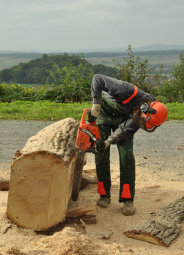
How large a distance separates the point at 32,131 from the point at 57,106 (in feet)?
7.51

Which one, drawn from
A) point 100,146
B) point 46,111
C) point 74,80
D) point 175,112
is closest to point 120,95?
point 100,146

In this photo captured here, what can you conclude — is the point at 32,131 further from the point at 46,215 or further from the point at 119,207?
the point at 46,215

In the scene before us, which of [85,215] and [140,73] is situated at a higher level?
[140,73]

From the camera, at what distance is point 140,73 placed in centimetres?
1358

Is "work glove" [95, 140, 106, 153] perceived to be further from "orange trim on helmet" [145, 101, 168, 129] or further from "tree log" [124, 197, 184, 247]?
"tree log" [124, 197, 184, 247]

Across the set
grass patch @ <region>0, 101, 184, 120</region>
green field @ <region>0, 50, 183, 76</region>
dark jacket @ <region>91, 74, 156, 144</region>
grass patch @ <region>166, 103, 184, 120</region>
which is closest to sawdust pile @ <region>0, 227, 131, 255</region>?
dark jacket @ <region>91, 74, 156, 144</region>

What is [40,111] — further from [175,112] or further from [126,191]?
[126,191]

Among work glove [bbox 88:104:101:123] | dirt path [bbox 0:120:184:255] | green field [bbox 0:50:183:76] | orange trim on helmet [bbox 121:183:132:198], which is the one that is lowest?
dirt path [bbox 0:120:184:255]

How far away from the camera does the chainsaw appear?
376 cm

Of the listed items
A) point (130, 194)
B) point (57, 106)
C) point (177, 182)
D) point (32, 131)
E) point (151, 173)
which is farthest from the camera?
point (57, 106)

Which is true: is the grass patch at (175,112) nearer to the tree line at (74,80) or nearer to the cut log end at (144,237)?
the tree line at (74,80)

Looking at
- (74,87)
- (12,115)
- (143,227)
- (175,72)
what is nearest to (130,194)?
(143,227)

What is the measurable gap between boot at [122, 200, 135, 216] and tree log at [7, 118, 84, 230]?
31.8 inches

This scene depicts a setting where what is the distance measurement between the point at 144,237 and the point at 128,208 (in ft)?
1.92
